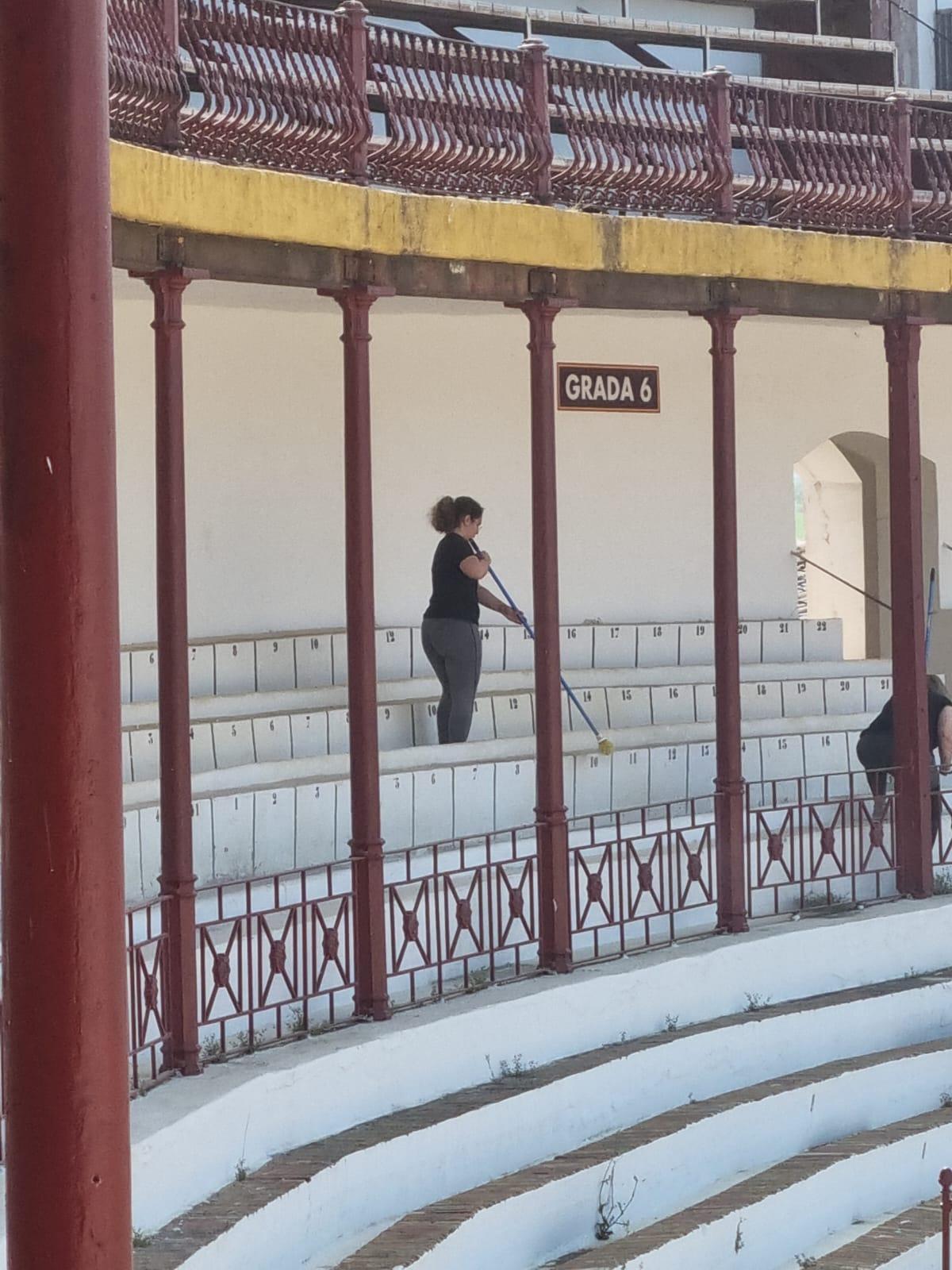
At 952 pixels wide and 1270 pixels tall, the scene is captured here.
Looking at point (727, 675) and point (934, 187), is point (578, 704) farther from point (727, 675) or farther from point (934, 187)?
point (934, 187)

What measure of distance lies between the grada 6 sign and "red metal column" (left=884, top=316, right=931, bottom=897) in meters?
3.00

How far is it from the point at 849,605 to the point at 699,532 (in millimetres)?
4687

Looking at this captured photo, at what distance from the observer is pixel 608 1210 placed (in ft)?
26.3

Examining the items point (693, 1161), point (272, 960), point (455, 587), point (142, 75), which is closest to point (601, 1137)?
point (693, 1161)

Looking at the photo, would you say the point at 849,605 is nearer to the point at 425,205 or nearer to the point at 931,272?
the point at 931,272

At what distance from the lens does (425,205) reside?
30.1 feet

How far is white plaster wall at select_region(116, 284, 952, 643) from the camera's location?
12.2 metres

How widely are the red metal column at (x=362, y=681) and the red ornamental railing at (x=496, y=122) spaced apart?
766 mm

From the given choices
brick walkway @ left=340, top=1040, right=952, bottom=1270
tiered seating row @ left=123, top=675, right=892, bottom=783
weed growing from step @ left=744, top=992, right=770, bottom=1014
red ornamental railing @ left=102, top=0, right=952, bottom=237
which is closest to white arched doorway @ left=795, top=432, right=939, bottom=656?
tiered seating row @ left=123, top=675, right=892, bottom=783

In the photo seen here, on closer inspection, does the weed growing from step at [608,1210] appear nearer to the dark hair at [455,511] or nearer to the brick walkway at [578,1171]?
the brick walkway at [578,1171]

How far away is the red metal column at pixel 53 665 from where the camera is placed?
2908 mm

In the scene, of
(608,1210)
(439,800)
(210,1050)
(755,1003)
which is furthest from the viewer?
(439,800)

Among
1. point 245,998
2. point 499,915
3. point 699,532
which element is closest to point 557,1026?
point 499,915

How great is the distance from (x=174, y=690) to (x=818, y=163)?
494cm
